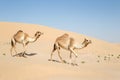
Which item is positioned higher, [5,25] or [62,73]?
[5,25]

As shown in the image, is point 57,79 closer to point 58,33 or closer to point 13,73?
point 13,73

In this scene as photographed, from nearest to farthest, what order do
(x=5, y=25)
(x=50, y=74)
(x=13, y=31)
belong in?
(x=50, y=74) → (x=13, y=31) → (x=5, y=25)

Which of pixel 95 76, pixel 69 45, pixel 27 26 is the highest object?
pixel 27 26

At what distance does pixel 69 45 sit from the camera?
18156 mm

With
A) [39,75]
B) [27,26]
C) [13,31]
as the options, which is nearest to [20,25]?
[27,26]

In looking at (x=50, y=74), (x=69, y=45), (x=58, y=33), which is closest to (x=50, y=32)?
(x=58, y=33)

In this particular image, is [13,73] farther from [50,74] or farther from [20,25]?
[20,25]

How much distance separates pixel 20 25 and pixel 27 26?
6.60 feet

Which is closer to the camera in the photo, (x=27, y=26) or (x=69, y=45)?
(x=69, y=45)

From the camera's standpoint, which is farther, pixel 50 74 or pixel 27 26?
pixel 27 26

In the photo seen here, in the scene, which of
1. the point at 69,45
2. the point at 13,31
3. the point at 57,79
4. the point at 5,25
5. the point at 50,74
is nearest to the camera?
the point at 57,79

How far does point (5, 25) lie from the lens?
193 feet

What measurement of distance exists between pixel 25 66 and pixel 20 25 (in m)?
45.9

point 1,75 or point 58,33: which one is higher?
point 58,33
